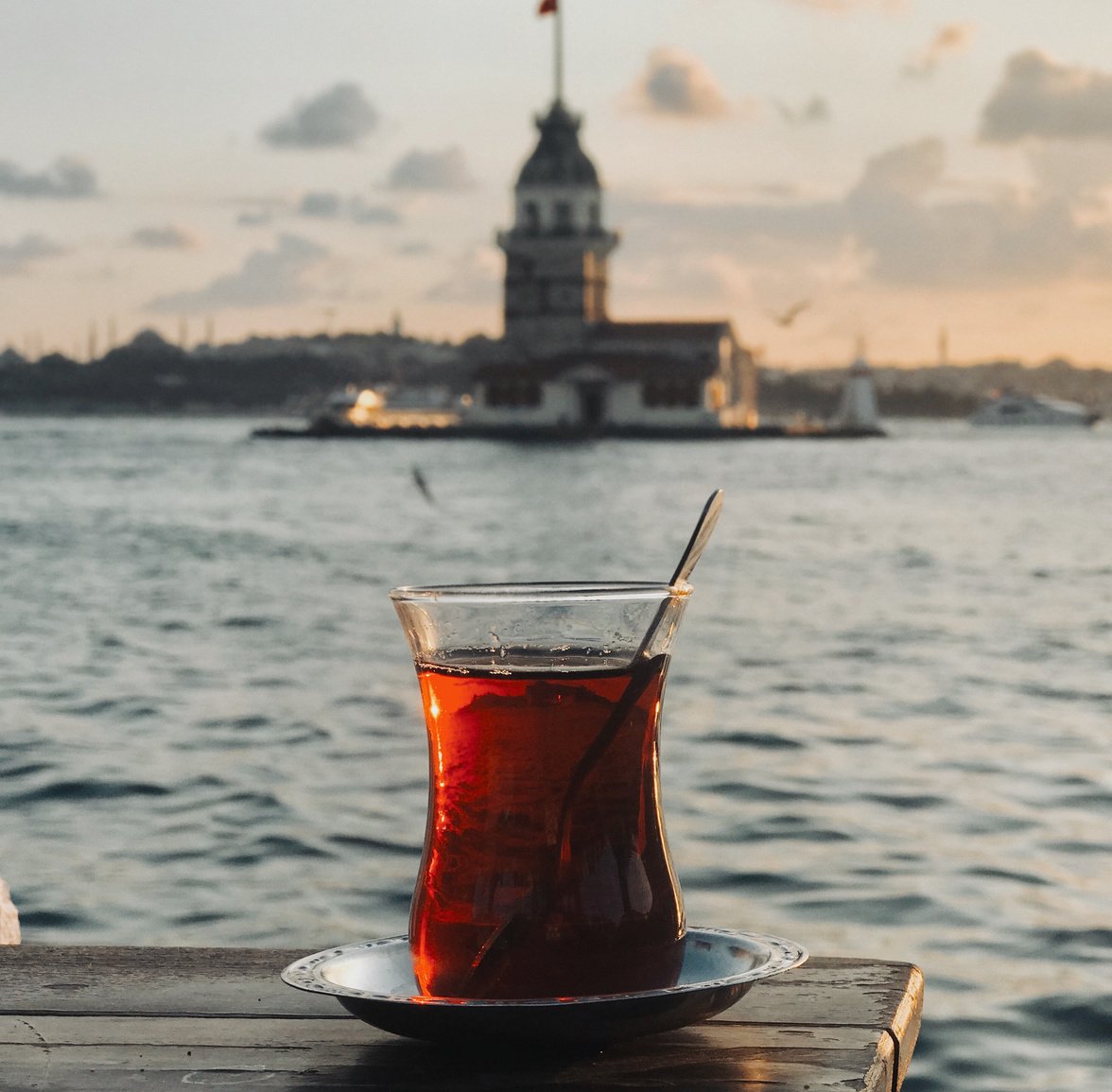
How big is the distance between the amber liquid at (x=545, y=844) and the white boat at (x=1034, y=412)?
125m

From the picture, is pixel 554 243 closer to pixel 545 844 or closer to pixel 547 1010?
pixel 545 844

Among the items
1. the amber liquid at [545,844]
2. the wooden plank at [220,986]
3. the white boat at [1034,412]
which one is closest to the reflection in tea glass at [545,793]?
the amber liquid at [545,844]

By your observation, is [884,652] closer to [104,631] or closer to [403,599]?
[104,631]

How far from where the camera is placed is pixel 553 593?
1.31 m

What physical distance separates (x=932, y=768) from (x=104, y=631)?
8128 mm

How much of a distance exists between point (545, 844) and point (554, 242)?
231ft

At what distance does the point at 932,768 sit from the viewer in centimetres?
784

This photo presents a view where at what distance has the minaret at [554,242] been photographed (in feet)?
234

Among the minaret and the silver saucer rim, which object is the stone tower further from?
the silver saucer rim

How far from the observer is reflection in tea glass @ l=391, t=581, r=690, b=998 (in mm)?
1253

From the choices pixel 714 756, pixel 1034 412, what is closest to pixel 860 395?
pixel 1034 412

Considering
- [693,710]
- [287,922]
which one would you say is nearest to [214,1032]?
[287,922]

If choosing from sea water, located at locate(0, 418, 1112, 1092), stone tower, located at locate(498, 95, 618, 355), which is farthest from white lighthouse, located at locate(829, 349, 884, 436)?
sea water, located at locate(0, 418, 1112, 1092)

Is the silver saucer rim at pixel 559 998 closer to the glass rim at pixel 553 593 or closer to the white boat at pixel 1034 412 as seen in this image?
the glass rim at pixel 553 593
